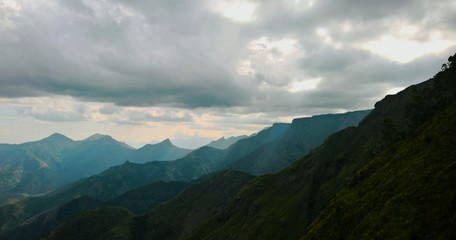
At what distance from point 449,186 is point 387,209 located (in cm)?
1830

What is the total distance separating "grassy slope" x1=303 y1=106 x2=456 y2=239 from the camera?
2365 inches

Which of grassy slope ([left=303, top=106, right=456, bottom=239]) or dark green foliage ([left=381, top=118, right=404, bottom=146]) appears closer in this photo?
grassy slope ([left=303, top=106, right=456, bottom=239])

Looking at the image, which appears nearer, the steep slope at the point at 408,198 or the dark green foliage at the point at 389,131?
the steep slope at the point at 408,198

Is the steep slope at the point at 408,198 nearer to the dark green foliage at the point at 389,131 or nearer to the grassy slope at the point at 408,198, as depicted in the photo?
the grassy slope at the point at 408,198

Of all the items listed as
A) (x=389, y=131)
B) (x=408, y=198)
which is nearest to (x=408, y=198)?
(x=408, y=198)

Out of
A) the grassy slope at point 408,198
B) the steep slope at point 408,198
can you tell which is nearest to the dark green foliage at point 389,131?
the grassy slope at point 408,198

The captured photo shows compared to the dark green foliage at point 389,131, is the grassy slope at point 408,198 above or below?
below

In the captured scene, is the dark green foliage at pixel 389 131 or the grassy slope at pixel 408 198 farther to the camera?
the dark green foliage at pixel 389 131

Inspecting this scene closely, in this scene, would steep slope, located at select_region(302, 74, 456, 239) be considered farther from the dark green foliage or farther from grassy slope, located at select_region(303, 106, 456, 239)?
the dark green foliage

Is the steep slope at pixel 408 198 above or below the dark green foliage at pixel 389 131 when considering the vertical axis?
below

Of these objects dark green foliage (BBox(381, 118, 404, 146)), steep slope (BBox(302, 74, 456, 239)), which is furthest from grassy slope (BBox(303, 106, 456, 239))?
dark green foliage (BBox(381, 118, 404, 146))

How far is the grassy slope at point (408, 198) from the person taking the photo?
197 feet

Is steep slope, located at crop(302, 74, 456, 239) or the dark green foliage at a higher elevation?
the dark green foliage

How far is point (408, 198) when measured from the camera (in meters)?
74.1
